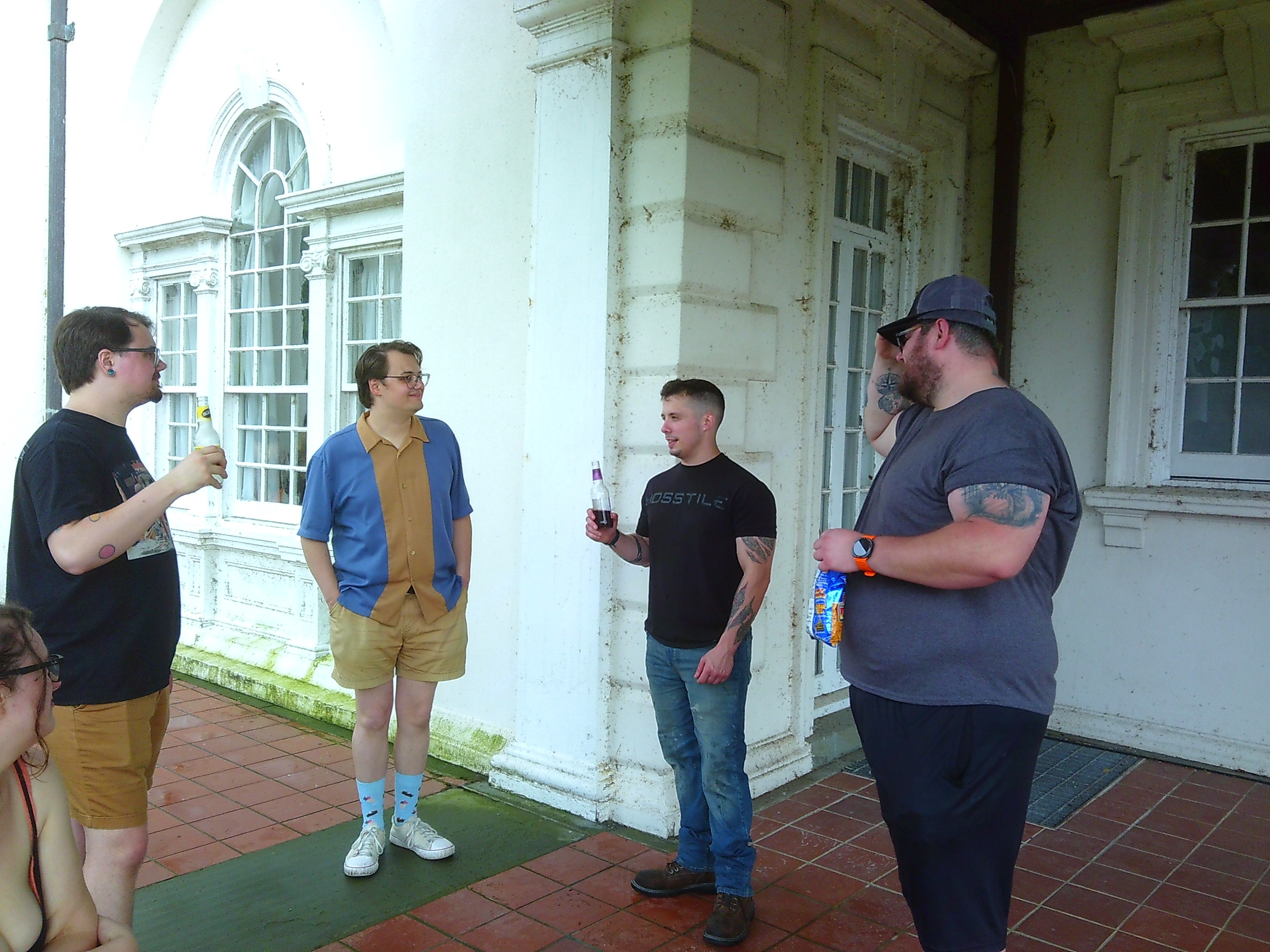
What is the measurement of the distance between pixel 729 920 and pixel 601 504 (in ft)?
4.86

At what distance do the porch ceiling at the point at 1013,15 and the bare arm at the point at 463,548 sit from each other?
12.6 ft

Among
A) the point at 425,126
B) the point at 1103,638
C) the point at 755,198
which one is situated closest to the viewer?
the point at 755,198

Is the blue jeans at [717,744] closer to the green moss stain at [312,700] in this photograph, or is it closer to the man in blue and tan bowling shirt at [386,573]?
the man in blue and tan bowling shirt at [386,573]

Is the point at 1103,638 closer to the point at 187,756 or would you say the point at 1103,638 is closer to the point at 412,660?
the point at 412,660

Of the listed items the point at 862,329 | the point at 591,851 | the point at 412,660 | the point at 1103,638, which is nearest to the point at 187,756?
the point at 412,660

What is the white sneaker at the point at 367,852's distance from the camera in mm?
3705

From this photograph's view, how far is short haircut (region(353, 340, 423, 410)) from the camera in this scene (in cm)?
372

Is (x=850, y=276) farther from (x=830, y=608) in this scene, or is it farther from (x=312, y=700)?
(x=312, y=700)

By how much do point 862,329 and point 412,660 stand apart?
3.33 metres

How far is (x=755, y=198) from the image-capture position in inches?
171

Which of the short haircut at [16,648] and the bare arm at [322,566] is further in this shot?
the bare arm at [322,566]

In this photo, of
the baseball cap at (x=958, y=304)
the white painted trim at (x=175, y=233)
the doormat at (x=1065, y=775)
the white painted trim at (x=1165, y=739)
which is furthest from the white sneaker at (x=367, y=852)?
the white painted trim at (x=175, y=233)

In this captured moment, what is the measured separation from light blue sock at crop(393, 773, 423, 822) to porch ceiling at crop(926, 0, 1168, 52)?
475cm

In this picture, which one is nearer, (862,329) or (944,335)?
(944,335)
